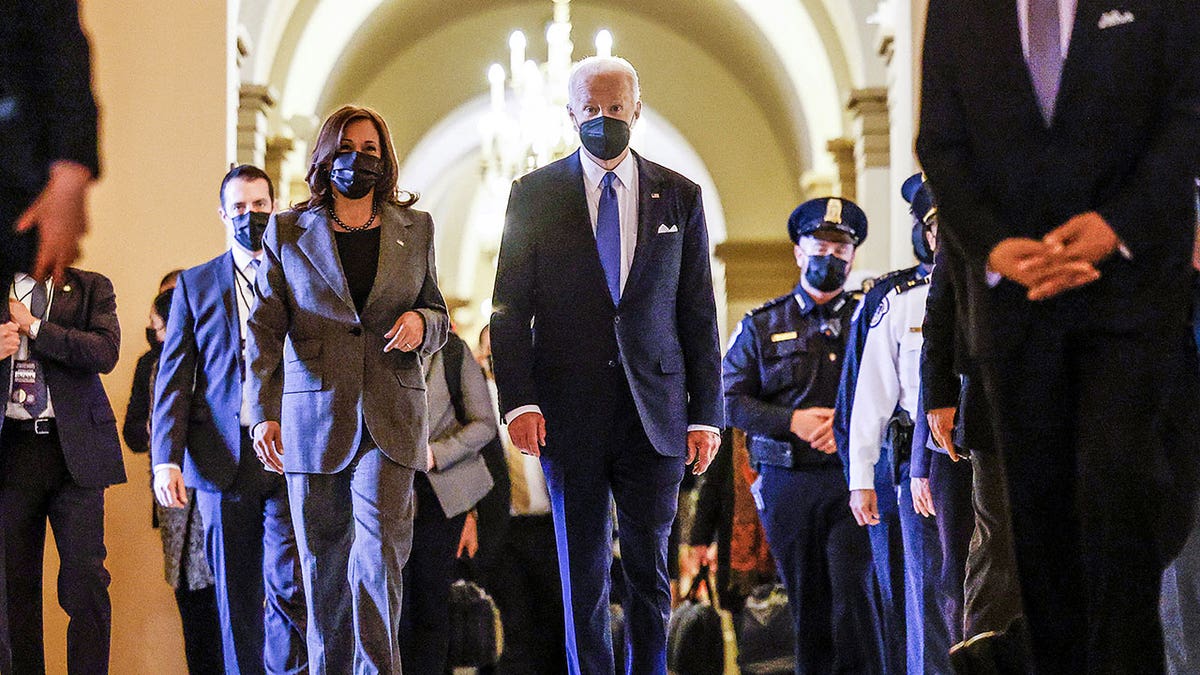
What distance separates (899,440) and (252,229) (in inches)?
100

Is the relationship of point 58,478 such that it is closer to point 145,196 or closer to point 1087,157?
point 145,196

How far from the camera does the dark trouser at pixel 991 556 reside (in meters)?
4.29

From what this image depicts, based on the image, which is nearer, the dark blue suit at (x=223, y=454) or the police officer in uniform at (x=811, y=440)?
the dark blue suit at (x=223, y=454)

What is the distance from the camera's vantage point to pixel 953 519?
503cm

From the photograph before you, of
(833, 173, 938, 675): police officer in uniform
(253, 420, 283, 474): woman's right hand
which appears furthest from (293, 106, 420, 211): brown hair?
(833, 173, 938, 675): police officer in uniform

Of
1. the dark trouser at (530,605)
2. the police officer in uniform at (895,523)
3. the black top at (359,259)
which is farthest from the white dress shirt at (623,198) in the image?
the dark trouser at (530,605)

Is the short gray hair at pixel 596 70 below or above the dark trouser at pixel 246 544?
above

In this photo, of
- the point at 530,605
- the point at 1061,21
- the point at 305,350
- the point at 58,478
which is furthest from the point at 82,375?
the point at 1061,21

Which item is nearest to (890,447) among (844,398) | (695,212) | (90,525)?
(844,398)

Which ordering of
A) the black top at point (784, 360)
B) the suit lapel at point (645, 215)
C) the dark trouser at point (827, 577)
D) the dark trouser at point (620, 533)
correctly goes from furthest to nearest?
the black top at point (784, 360) < the dark trouser at point (827, 577) < the suit lapel at point (645, 215) < the dark trouser at point (620, 533)

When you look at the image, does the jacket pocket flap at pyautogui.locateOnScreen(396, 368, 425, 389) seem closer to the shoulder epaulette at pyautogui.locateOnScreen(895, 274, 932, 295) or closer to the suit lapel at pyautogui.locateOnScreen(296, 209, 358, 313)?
the suit lapel at pyautogui.locateOnScreen(296, 209, 358, 313)

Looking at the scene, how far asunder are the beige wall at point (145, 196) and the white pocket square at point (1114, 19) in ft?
18.7

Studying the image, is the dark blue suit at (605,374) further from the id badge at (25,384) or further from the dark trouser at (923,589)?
the id badge at (25,384)

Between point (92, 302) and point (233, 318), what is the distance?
29.1 inches
